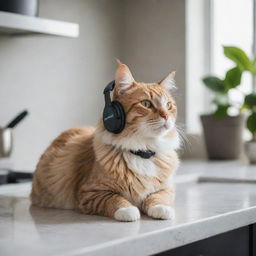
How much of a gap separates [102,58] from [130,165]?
1.52 metres

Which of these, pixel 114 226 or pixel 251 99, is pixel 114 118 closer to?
pixel 114 226

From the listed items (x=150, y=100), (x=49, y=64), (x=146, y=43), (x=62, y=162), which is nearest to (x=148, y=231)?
(x=150, y=100)

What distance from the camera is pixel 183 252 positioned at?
141 cm

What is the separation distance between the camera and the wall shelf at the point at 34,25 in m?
2.01

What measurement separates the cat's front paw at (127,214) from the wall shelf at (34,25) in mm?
874

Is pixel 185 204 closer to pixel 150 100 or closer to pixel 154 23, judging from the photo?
pixel 150 100

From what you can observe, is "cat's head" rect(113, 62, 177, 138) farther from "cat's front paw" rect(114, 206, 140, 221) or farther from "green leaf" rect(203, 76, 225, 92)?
"green leaf" rect(203, 76, 225, 92)

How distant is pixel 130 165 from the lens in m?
1.57

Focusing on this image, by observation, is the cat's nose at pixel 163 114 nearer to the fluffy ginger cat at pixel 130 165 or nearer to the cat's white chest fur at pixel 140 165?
the fluffy ginger cat at pixel 130 165

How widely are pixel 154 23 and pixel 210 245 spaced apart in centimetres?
181

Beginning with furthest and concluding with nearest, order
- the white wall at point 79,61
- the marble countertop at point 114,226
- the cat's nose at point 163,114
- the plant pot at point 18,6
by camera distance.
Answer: the white wall at point 79,61 → the plant pot at point 18,6 → the cat's nose at point 163,114 → the marble countertop at point 114,226

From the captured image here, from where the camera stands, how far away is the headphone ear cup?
1.52m

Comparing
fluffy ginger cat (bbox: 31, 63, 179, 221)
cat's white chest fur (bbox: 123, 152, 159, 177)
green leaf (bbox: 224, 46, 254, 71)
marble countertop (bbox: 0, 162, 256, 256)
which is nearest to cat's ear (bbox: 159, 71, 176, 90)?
fluffy ginger cat (bbox: 31, 63, 179, 221)

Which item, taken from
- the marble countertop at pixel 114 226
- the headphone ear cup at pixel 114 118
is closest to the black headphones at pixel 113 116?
the headphone ear cup at pixel 114 118
